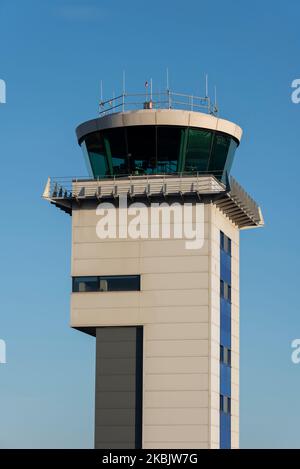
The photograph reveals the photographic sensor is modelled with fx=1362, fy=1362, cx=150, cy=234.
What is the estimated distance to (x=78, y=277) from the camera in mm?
76625

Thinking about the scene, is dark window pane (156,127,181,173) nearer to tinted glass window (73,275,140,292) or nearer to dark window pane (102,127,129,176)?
dark window pane (102,127,129,176)

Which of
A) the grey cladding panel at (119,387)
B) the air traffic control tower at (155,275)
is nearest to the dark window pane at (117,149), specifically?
the air traffic control tower at (155,275)

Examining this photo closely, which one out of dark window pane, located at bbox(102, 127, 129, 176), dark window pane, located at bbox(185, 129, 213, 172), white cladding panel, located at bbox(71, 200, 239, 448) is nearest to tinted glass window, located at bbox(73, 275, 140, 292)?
white cladding panel, located at bbox(71, 200, 239, 448)

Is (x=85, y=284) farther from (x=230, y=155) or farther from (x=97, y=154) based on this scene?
(x=230, y=155)

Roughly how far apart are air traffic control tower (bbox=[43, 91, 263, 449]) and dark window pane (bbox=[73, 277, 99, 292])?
0.06m

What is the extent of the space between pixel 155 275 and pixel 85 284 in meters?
4.15

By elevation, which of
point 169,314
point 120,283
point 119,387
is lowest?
point 119,387

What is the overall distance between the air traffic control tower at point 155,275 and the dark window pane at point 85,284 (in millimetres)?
56

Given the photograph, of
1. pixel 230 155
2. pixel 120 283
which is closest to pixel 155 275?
pixel 120 283

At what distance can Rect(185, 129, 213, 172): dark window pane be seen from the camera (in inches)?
3024

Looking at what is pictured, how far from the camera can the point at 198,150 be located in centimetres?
7706

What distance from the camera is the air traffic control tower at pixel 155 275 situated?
73.8 meters
